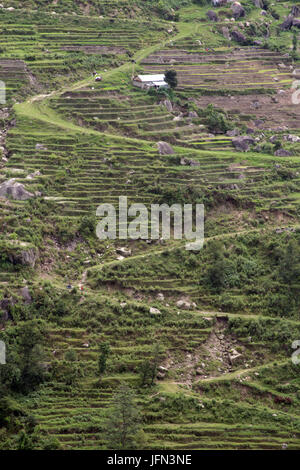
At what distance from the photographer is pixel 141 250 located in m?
36.4

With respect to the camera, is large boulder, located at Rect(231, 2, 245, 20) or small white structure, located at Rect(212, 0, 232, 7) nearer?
large boulder, located at Rect(231, 2, 245, 20)

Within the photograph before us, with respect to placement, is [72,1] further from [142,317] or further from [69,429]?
[69,429]

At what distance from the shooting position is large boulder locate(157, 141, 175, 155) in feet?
144

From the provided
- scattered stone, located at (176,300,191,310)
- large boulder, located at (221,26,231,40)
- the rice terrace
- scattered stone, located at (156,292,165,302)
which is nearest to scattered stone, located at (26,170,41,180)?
the rice terrace

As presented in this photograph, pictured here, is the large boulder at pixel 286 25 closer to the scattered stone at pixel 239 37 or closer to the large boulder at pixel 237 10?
the large boulder at pixel 237 10

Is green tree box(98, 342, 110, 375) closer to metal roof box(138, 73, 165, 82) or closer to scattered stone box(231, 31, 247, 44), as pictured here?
metal roof box(138, 73, 165, 82)

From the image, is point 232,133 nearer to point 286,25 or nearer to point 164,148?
point 164,148

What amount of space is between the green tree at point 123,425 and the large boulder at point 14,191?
638 inches

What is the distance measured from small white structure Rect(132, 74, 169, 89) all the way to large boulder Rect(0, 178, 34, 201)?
19916 millimetres

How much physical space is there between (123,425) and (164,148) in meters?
24.5
